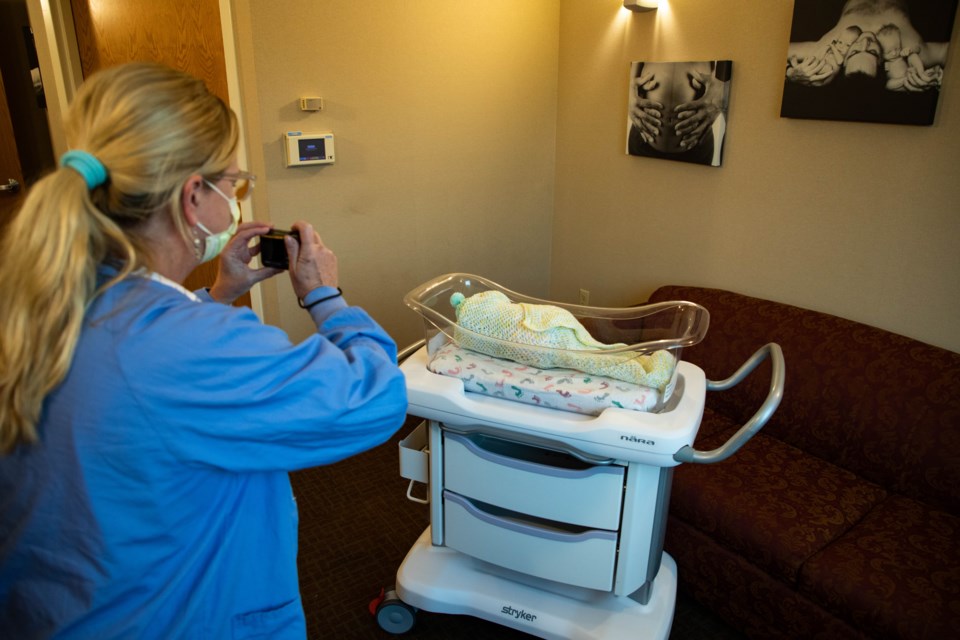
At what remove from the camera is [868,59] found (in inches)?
88.8

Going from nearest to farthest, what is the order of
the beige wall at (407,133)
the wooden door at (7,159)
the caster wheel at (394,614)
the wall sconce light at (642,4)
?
the caster wheel at (394,614) → the beige wall at (407,133) → the wall sconce light at (642,4) → the wooden door at (7,159)

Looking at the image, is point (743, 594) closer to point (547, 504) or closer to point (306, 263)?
point (547, 504)

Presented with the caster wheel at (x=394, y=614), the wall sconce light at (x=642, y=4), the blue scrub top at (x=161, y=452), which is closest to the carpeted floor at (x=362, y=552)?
the caster wheel at (x=394, y=614)

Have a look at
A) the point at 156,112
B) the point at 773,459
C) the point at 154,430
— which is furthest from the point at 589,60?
the point at 154,430

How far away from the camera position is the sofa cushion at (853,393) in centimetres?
211

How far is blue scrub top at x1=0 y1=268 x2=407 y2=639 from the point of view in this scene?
912 millimetres

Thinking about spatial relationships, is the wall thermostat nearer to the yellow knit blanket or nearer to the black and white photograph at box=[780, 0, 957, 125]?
the yellow knit blanket

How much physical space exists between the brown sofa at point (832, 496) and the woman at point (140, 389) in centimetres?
Result: 138

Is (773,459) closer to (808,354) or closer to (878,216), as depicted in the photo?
(808,354)

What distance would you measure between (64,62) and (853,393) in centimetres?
333

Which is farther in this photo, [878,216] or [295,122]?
[295,122]

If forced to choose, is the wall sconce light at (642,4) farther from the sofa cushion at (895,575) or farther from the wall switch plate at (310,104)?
the sofa cushion at (895,575)

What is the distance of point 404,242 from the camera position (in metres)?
3.31

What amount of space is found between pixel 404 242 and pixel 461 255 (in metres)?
0.36
